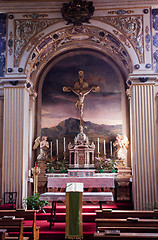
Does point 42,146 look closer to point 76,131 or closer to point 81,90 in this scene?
point 76,131

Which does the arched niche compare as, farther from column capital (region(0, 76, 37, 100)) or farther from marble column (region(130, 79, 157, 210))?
column capital (region(0, 76, 37, 100))

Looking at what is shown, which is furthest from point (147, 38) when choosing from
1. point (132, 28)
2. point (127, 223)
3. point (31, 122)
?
point (127, 223)

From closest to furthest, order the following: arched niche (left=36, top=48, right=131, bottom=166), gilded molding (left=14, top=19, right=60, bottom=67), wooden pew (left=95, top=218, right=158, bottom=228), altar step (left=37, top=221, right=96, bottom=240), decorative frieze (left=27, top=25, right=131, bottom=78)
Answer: wooden pew (left=95, top=218, right=158, bottom=228) < altar step (left=37, top=221, right=96, bottom=240) < gilded molding (left=14, top=19, right=60, bottom=67) < decorative frieze (left=27, top=25, right=131, bottom=78) < arched niche (left=36, top=48, right=131, bottom=166)

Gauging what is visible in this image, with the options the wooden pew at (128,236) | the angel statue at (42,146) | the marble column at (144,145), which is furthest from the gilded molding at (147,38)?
the wooden pew at (128,236)

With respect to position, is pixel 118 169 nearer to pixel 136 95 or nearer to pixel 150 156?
pixel 150 156

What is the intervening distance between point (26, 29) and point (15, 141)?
399cm

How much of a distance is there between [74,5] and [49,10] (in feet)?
3.20

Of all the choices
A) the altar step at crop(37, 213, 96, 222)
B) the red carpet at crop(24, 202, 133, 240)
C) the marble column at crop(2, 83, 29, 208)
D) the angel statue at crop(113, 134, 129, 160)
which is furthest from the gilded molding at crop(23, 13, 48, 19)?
A: the altar step at crop(37, 213, 96, 222)

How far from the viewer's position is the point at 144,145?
10.4 meters

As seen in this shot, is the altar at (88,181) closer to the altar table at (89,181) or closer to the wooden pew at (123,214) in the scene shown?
the altar table at (89,181)

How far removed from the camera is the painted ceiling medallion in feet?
35.5

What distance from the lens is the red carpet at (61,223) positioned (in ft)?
25.1

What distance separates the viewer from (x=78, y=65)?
13.6 meters

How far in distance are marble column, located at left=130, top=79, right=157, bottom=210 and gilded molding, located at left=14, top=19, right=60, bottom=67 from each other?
12.2ft
